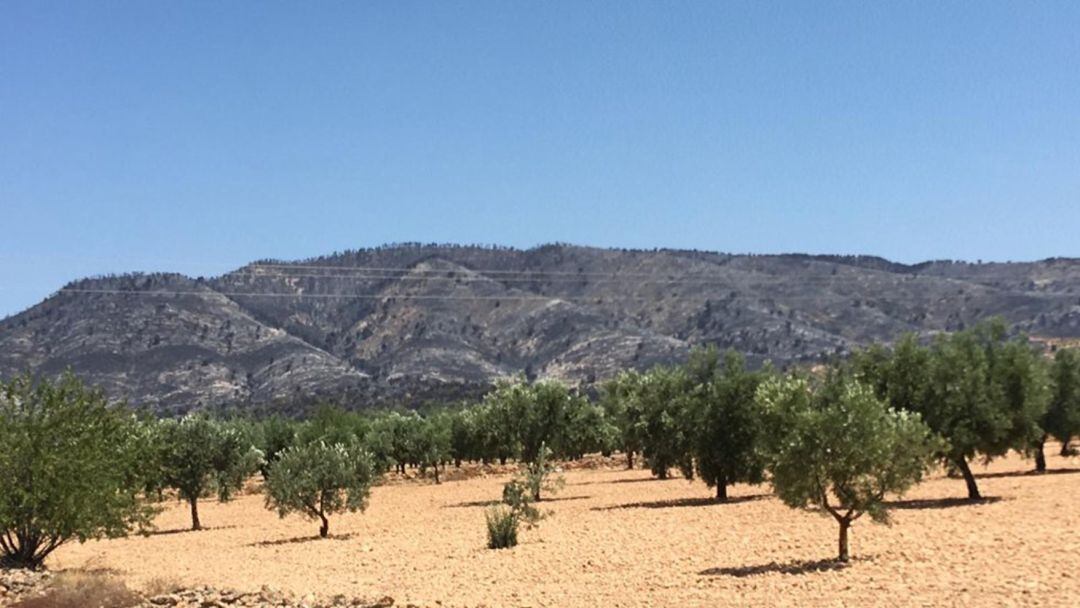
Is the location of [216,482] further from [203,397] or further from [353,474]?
[203,397]

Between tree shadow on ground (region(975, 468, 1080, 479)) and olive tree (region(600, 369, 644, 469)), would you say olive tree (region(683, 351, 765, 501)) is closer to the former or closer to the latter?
olive tree (region(600, 369, 644, 469))

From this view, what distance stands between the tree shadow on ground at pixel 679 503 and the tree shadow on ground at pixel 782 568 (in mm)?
21438

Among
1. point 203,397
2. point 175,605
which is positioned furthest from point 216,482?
point 203,397

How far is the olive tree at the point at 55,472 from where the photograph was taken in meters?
32.4

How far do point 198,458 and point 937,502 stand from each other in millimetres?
37003

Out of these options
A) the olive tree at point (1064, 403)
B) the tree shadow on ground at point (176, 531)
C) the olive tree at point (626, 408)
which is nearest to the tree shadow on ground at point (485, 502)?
the olive tree at point (626, 408)

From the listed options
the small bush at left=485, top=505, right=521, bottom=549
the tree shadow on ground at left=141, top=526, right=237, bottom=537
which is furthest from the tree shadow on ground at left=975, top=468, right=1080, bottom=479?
the tree shadow on ground at left=141, top=526, right=237, bottom=537

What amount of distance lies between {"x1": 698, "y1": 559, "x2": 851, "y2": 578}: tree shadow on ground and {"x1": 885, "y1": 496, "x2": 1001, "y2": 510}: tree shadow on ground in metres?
13.6

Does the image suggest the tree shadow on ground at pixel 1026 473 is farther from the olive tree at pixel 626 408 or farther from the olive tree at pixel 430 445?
the olive tree at pixel 430 445

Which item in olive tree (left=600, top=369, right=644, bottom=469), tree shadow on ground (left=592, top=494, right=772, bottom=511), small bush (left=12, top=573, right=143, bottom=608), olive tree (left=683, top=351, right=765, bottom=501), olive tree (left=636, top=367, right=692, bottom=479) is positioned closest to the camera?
small bush (left=12, top=573, right=143, bottom=608)

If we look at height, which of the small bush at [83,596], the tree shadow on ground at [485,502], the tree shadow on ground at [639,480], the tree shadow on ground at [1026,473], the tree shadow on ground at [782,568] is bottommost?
Answer: the small bush at [83,596]

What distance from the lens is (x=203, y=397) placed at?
19038cm

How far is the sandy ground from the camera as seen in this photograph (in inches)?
901

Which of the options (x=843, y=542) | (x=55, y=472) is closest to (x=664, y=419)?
(x=843, y=542)
